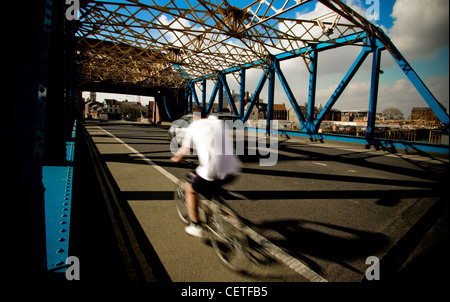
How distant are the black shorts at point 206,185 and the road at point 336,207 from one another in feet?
3.11

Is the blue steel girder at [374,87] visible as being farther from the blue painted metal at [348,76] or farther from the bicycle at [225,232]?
the bicycle at [225,232]

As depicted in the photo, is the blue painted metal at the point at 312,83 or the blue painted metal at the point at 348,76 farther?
the blue painted metal at the point at 312,83

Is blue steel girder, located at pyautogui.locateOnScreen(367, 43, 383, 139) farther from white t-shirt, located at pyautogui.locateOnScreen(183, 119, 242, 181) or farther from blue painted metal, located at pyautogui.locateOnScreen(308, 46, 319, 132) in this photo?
white t-shirt, located at pyautogui.locateOnScreen(183, 119, 242, 181)

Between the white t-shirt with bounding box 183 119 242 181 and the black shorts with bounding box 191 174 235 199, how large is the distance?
0.06 m

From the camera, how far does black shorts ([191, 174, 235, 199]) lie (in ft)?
9.43

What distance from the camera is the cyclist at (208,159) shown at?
2771 millimetres

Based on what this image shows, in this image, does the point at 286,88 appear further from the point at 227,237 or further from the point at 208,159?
the point at 227,237

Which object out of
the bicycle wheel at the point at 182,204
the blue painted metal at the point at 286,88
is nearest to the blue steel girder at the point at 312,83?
the blue painted metal at the point at 286,88

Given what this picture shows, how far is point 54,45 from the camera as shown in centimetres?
449

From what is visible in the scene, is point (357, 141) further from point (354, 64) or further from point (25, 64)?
point (25, 64)

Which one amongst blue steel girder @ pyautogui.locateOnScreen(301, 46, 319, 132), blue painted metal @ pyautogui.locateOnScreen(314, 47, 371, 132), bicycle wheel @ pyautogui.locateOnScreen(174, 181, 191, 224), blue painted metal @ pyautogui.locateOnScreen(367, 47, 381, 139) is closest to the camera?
bicycle wheel @ pyautogui.locateOnScreen(174, 181, 191, 224)

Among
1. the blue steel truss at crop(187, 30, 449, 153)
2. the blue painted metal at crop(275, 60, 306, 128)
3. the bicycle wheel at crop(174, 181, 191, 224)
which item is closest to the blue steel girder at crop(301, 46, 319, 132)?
the blue steel truss at crop(187, 30, 449, 153)
